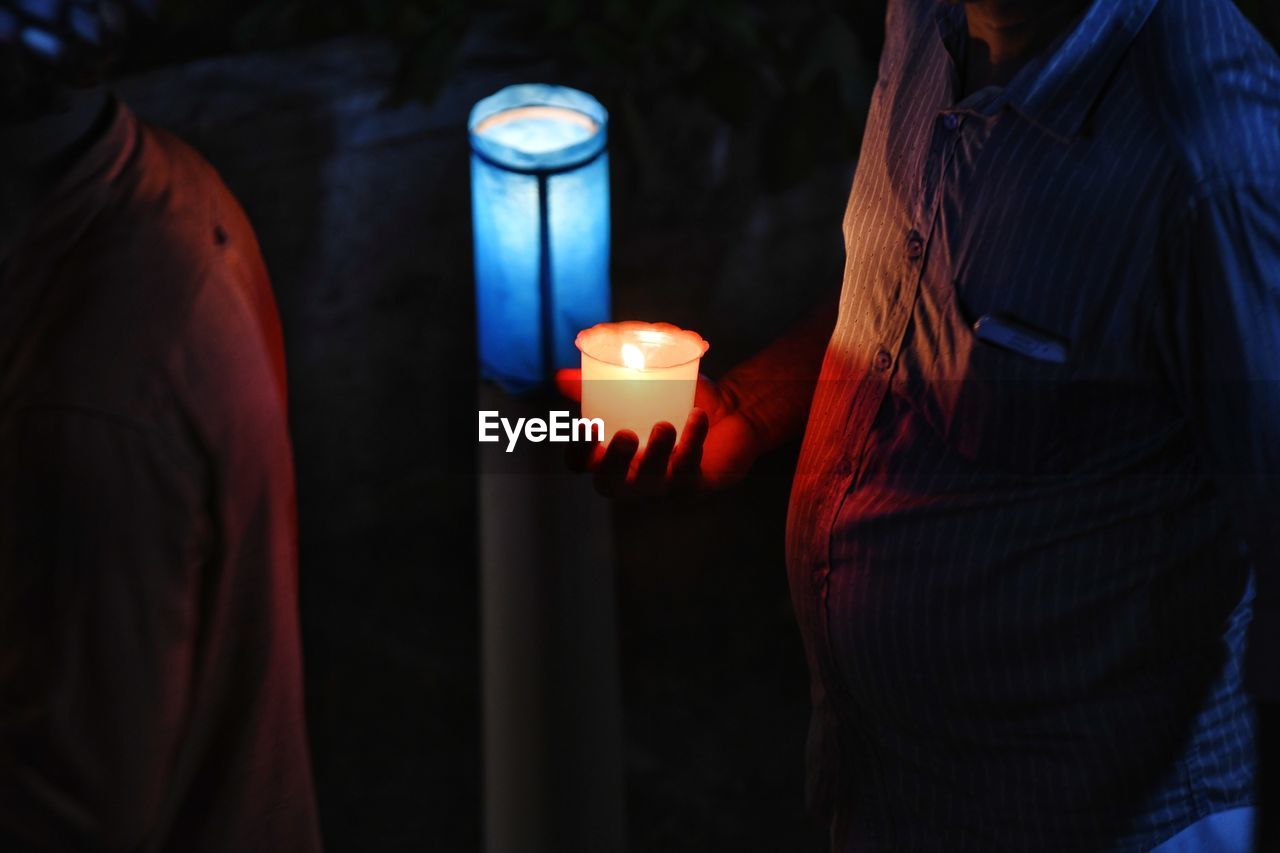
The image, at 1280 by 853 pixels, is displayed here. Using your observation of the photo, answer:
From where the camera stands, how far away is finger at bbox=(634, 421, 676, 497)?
1.85 meters

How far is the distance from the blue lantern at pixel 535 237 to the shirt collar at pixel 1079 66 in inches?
35.2

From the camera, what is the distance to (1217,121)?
4.84 ft

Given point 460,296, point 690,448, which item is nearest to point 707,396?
point 690,448

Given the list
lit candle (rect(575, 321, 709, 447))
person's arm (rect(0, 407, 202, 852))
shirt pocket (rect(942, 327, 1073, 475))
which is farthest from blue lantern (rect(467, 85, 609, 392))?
shirt pocket (rect(942, 327, 1073, 475))

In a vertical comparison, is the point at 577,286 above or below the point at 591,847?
above

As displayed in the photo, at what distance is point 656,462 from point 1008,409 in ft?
1.56

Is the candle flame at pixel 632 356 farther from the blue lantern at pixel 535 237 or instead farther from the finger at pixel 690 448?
the blue lantern at pixel 535 237

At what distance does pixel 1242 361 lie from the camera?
145 centimetres

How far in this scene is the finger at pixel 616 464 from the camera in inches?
73.2

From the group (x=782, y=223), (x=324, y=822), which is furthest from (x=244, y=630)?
(x=782, y=223)

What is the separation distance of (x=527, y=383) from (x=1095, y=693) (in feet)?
3.69

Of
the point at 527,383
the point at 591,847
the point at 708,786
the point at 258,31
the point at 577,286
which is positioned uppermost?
the point at 258,31

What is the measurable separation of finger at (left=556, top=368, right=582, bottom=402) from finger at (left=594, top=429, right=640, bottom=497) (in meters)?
Answer: 0.35

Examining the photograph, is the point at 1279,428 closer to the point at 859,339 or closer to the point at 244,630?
the point at 859,339
